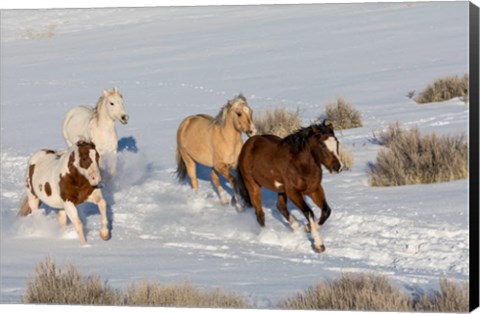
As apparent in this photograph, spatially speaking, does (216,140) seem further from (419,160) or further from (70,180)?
(419,160)

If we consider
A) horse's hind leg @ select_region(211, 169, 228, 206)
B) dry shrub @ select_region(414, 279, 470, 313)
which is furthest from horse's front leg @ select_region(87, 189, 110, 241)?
dry shrub @ select_region(414, 279, 470, 313)

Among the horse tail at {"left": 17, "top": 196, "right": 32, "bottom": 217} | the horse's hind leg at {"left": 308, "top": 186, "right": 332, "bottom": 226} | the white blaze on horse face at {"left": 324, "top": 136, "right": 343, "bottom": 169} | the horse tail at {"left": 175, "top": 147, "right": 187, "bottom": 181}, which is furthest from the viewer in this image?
the horse tail at {"left": 175, "top": 147, "right": 187, "bottom": 181}

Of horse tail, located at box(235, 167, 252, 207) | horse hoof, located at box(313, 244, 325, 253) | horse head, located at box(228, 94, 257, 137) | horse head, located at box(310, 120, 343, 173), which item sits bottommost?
horse hoof, located at box(313, 244, 325, 253)

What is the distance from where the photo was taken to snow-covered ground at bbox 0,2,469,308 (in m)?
12.3

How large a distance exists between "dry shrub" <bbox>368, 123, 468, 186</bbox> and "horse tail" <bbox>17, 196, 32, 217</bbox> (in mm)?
3363

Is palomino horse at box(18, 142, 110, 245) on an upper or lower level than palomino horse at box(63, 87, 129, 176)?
lower

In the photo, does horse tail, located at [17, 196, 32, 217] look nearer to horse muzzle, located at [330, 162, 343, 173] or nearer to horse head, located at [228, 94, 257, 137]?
horse head, located at [228, 94, 257, 137]

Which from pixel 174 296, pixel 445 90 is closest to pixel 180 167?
pixel 445 90

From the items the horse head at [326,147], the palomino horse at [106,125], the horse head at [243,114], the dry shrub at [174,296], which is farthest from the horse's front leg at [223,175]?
the dry shrub at [174,296]

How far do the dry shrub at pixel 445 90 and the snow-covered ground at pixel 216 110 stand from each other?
4.6 inches

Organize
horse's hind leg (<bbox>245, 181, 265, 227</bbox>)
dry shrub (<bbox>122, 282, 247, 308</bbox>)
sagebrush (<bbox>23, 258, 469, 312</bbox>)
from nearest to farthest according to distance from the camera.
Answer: sagebrush (<bbox>23, 258, 469, 312</bbox>), dry shrub (<bbox>122, 282, 247, 308</bbox>), horse's hind leg (<bbox>245, 181, 265, 227</bbox>)

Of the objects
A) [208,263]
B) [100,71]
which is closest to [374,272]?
[208,263]

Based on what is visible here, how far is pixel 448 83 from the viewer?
1494cm

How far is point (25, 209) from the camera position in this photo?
14.0 m
